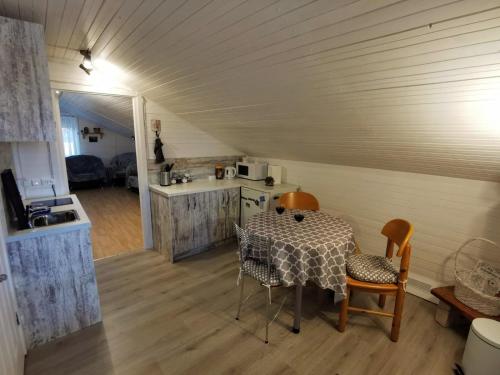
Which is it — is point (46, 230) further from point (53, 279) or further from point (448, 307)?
point (448, 307)

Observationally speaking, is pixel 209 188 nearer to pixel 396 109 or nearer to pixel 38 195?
pixel 38 195

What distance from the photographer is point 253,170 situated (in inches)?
152

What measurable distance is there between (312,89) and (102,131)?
7758 mm

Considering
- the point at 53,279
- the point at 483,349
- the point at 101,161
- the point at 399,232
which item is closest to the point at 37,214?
the point at 53,279

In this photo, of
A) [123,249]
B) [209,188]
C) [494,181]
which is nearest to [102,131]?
[123,249]

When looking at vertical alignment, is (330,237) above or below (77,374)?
above

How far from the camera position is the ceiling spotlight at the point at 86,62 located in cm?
238

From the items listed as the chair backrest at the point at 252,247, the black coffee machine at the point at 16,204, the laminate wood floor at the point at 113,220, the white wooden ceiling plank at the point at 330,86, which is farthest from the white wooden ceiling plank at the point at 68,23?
the laminate wood floor at the point at 113,220

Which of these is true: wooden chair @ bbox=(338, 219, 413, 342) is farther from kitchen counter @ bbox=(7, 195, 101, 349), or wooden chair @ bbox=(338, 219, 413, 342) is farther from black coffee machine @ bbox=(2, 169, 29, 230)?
black coffee machine @ bbox=(2, 169, 29, 230)

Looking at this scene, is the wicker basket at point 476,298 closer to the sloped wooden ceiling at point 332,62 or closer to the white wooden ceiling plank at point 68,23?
the sloped wooden ceiling at point 332,62

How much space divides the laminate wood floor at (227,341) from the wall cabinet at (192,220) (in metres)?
0.63

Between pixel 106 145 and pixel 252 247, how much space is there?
24.5ft

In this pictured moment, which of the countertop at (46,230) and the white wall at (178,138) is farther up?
the white wall at (178,138)

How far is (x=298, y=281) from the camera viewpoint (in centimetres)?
195
